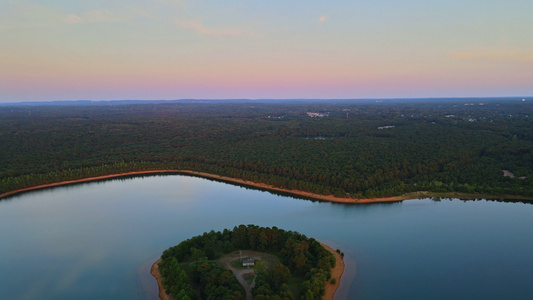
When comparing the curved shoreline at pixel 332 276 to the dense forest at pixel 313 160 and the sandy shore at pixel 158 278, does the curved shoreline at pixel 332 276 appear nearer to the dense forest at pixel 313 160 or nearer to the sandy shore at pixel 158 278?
the sandy shore at pixel 158 278

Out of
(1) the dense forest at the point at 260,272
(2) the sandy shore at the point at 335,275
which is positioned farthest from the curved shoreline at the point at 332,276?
(1) the dense forest at the point at 260,272

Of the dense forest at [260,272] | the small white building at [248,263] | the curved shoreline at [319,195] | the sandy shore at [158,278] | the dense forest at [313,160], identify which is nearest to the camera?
the dense forest at [260,272]

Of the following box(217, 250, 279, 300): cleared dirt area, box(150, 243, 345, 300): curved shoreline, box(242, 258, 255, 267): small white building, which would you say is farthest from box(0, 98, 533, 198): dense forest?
box(242, 258, 255, 267): small white building

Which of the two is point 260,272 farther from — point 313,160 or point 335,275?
point 313,160

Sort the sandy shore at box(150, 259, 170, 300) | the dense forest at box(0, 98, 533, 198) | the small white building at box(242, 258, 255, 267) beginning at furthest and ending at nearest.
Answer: the dense forest at box(0, 98, 533, 198), the small white building at box(242, 258, 255, 267), the sandy shore at box(150, 259, 170, 300)

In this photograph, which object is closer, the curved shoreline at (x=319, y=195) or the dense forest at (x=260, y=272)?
the dense forest at (x=260, y=272)

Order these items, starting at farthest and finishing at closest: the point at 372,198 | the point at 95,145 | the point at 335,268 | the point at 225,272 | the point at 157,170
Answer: the point at 95,145
the point at 157,170
the point at 372,198
the point at 335,268
the point at 225,272

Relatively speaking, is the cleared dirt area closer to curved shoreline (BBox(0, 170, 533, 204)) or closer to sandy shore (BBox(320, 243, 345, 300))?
sandy shore (BBox(320, 243, 345, 300))

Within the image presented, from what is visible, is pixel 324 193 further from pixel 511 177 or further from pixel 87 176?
pixel 87 176

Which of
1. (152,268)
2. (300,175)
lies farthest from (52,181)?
(300,175)
